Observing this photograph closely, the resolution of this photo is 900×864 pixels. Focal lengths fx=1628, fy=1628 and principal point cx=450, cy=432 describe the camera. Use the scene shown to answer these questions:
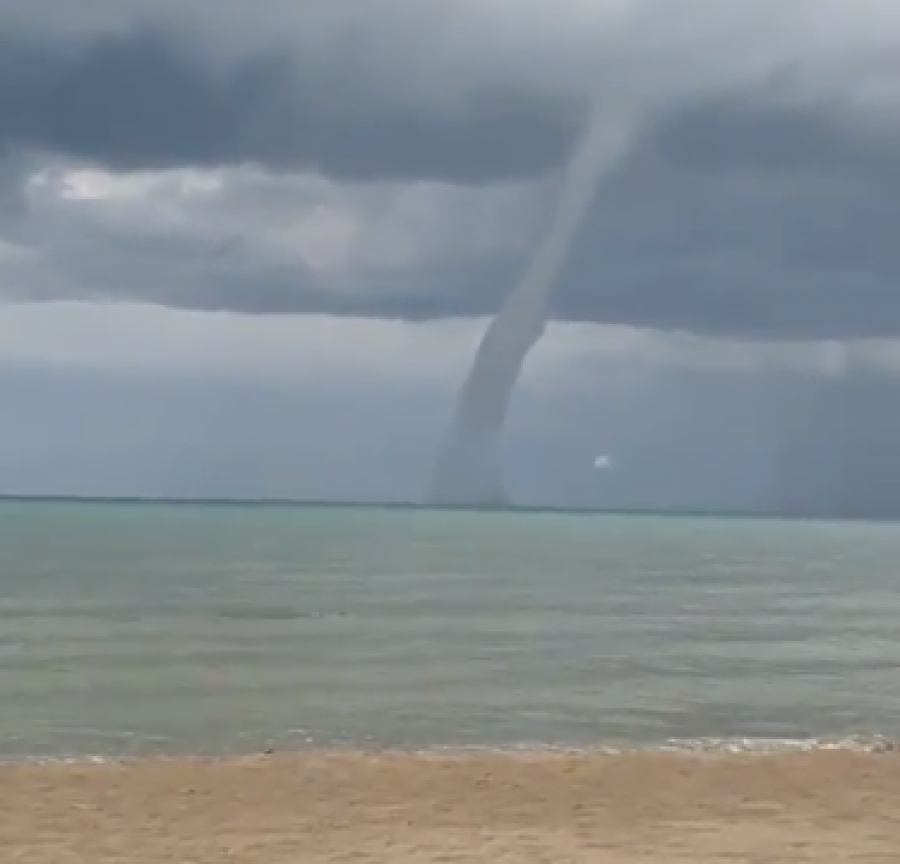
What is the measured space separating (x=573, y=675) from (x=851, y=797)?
51.0 ft

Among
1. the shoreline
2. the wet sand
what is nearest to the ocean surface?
the shoreline

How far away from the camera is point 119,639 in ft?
122

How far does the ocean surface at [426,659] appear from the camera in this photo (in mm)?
21875

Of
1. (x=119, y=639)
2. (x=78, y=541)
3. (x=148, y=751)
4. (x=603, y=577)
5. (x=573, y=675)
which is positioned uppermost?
(x=78, y=541)

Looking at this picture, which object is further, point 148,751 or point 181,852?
point 148,751

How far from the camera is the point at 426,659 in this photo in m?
32.8

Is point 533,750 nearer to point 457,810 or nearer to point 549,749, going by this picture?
point 549,749

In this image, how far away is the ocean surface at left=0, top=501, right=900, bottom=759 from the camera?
2188 cm

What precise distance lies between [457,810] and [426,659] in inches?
770

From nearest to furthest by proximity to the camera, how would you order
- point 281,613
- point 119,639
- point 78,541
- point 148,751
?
point 148,751, point 119,639, point 281,613, point 78,541

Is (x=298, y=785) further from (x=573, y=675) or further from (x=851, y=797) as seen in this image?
(x=573, y=675)

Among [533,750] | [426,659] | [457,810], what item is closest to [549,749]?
[533,750]

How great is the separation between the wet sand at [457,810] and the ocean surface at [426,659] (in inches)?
164

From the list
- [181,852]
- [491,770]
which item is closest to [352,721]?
[491,770]
